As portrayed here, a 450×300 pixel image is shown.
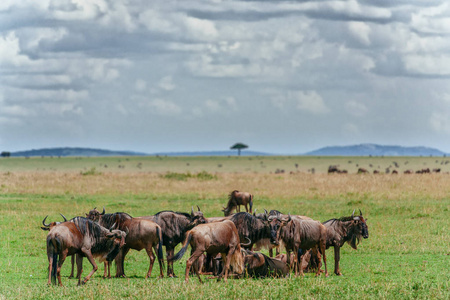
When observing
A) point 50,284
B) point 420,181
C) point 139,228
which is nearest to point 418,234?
point 139,228

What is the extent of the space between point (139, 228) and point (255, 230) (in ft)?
9.70

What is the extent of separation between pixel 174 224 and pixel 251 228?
1.89 metres

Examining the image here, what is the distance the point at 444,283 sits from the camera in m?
12.5

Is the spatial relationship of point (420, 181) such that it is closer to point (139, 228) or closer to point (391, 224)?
point (391, 224)

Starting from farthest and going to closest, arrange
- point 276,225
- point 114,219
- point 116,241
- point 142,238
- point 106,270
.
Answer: point 114,219
point 106,270
point 142,238
point 276,225
point 116,241

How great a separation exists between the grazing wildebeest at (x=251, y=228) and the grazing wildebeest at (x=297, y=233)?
1159 mm

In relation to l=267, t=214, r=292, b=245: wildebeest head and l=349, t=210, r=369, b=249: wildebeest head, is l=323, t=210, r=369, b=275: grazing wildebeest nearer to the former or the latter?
l=349, t=210, r=369, b=249: wildebeest head

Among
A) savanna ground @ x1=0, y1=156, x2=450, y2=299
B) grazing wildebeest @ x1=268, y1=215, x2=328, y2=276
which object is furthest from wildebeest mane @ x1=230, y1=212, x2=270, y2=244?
savanna ground @ x1=0, y1=156, x2=450, y2=299

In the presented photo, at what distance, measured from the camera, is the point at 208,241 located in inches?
493

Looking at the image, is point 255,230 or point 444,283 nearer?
point 444,283

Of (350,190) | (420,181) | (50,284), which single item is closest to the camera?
(50,284)

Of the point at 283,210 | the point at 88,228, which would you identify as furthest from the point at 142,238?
the point at 283,210

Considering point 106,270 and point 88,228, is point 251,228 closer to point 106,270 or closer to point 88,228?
point 106,270

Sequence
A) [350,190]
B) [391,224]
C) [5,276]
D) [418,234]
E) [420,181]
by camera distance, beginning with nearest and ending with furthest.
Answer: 1. [5,276]
2. [418,234]
3. [391,224]
4. [350,190]
5. [420,181]
